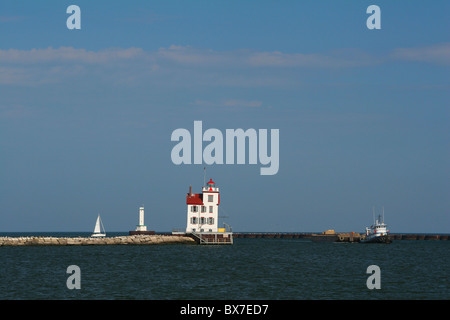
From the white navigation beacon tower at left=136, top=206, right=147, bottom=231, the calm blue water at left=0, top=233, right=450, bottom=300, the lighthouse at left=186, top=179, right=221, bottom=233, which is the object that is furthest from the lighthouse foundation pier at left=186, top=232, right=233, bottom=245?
the white navigation beacon tower at left=136, top=206, right=147, bottom=231

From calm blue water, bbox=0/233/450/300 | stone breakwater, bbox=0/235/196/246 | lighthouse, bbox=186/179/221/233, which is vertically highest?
lighthouse, bbox=186/179/221/233

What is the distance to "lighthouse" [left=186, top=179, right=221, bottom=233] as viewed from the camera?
98.2 metres

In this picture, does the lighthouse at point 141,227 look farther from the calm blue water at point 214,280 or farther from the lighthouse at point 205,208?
the calm blue water at point 214,280

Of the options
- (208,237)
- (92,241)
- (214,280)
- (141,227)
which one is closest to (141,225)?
(141,227)

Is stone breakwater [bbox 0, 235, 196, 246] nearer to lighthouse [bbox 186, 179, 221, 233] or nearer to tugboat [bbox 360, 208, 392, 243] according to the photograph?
lighthouse [bbox 186, 179, 221, 233]

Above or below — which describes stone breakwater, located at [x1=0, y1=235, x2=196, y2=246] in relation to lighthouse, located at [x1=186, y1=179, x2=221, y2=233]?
below

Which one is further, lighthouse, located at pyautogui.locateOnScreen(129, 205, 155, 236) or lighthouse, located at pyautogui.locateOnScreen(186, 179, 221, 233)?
lighthouse, located at pyautogui.locateOnScreen(129, 205, 155, 236)

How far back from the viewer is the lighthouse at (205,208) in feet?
322

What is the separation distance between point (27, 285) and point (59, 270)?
11.6 metres

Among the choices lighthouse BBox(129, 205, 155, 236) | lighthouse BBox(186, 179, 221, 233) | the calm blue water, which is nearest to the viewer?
the calm blue water

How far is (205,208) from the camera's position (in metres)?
98.3
